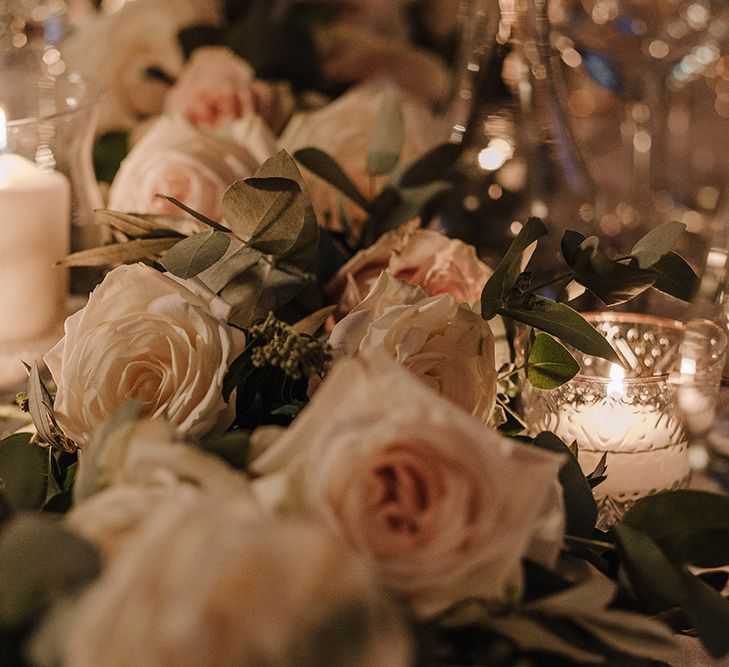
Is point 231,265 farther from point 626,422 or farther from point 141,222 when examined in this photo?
point 626,422

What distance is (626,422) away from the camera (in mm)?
489

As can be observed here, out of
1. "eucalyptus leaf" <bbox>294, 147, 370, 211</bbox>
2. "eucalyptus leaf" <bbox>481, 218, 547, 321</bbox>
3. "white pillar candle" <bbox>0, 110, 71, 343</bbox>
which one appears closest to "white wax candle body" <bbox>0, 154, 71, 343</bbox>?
"white pillar candle" <bbox>0, 110, 71, 343</bbox>

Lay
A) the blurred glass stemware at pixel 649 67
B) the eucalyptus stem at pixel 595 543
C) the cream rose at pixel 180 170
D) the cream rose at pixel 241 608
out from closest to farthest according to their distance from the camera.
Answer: the cream rose at pixel 241 608
the eucalyptus stem at pixel 595 543
the cream rose at pixel 180 170
the blurred glass stemware at pixel 649 67

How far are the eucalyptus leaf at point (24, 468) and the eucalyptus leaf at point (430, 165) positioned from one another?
1.04 ft

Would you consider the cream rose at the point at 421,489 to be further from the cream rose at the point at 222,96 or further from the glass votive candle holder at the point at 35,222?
the cream rose at the point at 222,96

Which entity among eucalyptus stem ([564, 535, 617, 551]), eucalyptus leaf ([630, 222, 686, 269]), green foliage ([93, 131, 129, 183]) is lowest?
green foliage ([93, 131, 129, 183])

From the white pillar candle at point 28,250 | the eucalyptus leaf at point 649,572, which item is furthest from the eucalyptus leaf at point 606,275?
the white pillar candle at point 28,250

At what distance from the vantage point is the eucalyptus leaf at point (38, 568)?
23 centimetres

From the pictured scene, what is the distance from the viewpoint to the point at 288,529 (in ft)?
0.73

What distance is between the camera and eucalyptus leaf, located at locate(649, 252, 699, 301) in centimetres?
42

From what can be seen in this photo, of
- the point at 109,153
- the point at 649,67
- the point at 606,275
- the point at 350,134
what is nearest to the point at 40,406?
the point at 606,275

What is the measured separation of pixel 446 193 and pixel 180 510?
45 cm

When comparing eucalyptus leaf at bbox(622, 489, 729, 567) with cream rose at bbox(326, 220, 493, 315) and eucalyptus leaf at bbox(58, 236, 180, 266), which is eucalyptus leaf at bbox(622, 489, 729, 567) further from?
eucalyptus leaf at bbox(58, 236, 180, 266)

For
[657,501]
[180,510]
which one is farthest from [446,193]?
[180,510]
